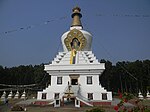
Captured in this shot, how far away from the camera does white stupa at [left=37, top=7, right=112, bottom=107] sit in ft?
45.4

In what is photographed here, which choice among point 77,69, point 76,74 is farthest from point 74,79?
point 77,69

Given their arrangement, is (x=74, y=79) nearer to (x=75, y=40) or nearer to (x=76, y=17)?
(x=75, y=40)

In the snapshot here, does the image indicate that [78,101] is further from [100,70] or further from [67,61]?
[67,61]

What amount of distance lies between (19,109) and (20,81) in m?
24.6

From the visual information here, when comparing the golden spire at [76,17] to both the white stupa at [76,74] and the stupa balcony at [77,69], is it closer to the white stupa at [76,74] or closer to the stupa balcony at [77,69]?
the white stupa at [76,74]

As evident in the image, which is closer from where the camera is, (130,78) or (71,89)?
(71,89)

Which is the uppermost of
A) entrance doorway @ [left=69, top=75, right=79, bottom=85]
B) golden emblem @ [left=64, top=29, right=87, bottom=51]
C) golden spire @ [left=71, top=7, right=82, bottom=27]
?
golden spire @ [left=71, top=7, right=82, bottom=27]

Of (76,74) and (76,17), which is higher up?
(76,17)

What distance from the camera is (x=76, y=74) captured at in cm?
1539

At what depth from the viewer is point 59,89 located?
1507cm

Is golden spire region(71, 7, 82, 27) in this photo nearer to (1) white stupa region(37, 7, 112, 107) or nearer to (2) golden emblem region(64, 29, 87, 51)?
(1) white stupa region(37, 7, 112, 107)

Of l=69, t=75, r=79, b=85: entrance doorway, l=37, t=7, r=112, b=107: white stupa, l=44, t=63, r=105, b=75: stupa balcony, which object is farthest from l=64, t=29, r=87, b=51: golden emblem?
l=69, t=75, r=79, b=85: entrance doorway

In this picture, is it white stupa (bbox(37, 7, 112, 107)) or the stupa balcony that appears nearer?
white stupa (bbox(37, 7, 112, 107))

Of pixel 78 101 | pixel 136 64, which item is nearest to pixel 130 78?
pixel 136 64
